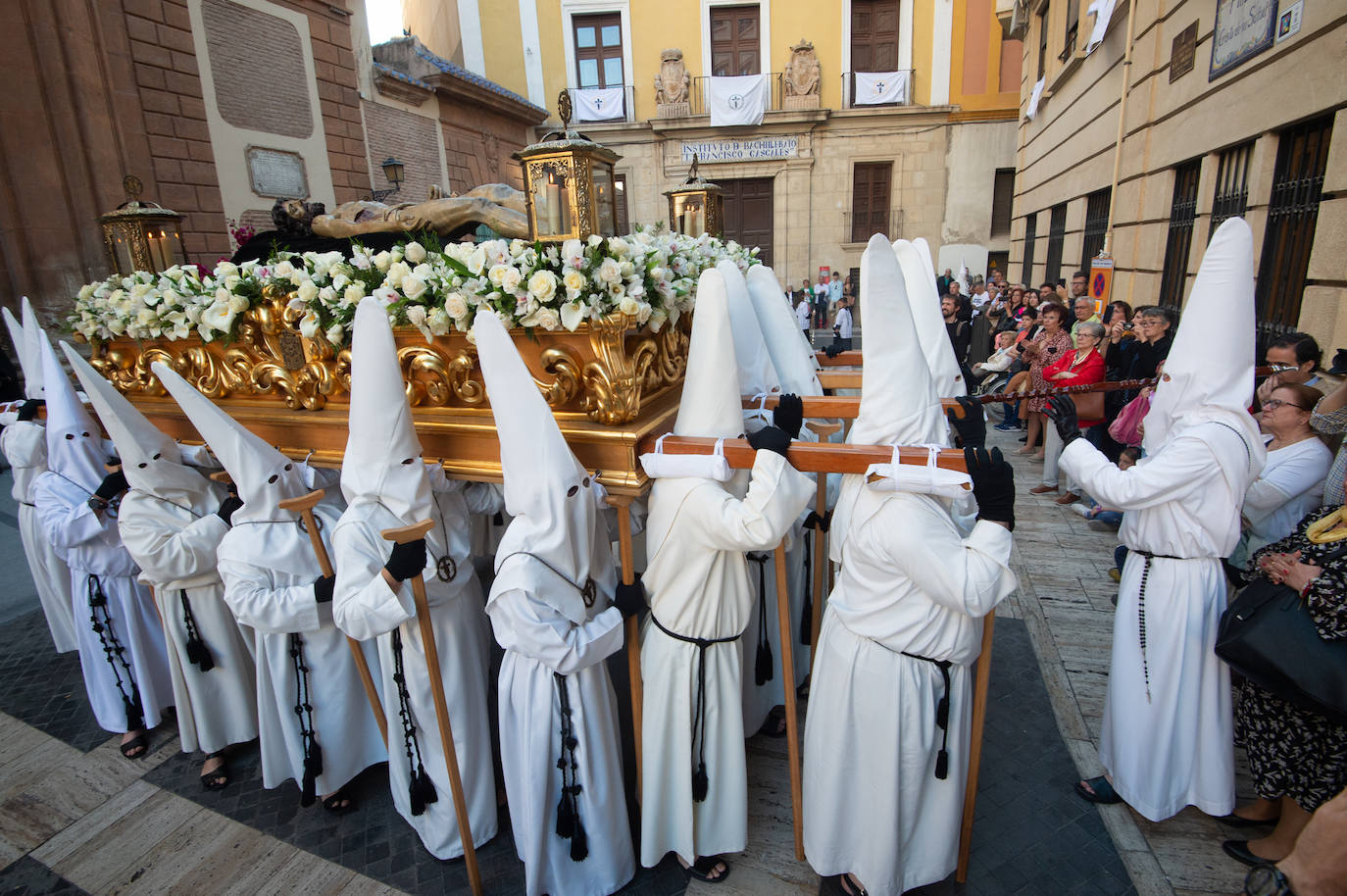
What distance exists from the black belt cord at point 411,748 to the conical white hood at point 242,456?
839 millimetres

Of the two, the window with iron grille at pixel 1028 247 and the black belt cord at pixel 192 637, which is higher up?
the window with iron grille at pixel 1028 247

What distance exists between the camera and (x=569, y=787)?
2.59 metres

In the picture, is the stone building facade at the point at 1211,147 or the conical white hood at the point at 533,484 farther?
the stone building facade at the point at 1211,147

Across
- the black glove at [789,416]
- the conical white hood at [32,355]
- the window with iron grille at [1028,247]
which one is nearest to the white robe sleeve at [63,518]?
the conical white hood at [32,355]

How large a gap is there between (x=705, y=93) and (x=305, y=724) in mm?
19957

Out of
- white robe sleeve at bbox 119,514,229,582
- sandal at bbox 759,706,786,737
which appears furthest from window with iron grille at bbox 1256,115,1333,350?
white robe sleeve at bbox 119,514,229,582

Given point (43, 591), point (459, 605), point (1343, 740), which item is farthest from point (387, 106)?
point (1343, 740)

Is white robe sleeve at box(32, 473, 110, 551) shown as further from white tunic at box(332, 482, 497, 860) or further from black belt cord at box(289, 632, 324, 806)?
white tunic at box(332, 482, 497, 860)

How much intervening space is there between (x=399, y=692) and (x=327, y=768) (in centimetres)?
75

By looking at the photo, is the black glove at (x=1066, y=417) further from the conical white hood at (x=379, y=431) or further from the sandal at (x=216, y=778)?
the sandal at (x=216, y=778)

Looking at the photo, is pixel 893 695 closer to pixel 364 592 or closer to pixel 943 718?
pixel 943 718

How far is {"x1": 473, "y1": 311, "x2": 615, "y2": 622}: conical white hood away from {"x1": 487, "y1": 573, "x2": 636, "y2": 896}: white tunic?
2.0 inches

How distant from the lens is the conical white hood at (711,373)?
7.92 feet

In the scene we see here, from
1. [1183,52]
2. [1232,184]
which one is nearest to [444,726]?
[1232,184]
